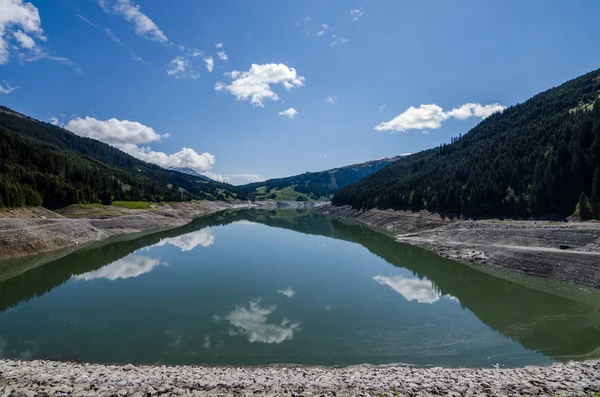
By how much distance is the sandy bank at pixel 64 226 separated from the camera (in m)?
37.3

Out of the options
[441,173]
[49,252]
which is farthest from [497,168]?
[49,252]

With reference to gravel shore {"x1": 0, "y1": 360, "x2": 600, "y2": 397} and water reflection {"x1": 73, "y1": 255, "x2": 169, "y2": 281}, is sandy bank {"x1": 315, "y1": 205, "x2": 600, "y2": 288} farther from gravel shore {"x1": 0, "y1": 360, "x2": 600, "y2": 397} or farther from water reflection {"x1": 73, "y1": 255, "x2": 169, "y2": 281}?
water reflection {"x1": 73, "y1": 255, "x2": 169, "y2": 281}

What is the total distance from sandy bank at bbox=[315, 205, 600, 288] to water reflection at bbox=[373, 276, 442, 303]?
398 inches

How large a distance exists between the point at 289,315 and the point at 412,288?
1331 centimetres

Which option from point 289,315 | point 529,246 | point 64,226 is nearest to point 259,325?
point 289,315

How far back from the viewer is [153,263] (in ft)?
123

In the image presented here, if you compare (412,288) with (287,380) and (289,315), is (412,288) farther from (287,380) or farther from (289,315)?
(287,380)

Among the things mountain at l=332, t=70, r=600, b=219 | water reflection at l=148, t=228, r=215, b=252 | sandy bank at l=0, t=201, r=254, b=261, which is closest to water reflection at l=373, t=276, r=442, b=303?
mountain at l=332, t=70, r=600, b=219

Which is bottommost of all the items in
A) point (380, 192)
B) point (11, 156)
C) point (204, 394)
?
point (204, 394)

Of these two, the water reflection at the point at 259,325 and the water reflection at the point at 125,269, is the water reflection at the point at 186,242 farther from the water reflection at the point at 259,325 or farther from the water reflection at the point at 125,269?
the water reflection at the point at 259,325

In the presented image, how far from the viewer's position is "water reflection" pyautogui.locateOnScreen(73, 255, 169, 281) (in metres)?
31.0

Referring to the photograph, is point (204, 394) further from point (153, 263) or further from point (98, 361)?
point (153, 263)

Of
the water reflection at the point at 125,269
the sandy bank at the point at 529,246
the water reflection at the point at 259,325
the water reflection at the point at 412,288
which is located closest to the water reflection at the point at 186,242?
the water reflection at the point at 125,269

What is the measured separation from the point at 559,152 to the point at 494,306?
45.0 meters
